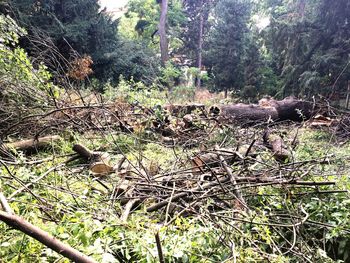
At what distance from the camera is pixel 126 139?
518cm

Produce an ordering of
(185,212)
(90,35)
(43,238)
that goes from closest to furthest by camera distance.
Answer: (43,238), (185,212), (90,35)

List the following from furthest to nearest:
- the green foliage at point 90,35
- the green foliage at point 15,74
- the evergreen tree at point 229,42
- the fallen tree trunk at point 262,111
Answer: the evergreen tree at point 229,42, the green foliage at point 90,35, the fallen tree trunk at point 262,111, the green foliage at point 15,74

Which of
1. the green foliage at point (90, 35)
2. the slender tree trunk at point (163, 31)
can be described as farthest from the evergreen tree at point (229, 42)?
the slender tree trunk at point (163, 31)

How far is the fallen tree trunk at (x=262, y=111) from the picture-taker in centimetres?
689

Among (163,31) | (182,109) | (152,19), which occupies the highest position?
(152,19)

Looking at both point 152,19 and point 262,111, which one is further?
point 152,19

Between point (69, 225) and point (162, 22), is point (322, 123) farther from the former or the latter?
point (162, 22)

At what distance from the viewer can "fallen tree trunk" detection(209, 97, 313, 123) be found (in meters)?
6.89

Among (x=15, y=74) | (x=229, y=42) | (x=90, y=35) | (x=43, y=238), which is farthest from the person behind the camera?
(x=229, y=42)

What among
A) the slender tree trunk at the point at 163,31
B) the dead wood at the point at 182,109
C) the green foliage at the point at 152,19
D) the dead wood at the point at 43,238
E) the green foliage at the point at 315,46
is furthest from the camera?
the green foliage at the point at 152,19

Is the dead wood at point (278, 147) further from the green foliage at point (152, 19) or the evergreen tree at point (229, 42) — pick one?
the green foliage at point (152, 19)

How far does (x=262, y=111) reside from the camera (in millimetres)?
7309

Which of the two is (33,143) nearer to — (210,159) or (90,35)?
(210,159)

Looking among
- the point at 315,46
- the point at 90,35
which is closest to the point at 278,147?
the point at 315,46
